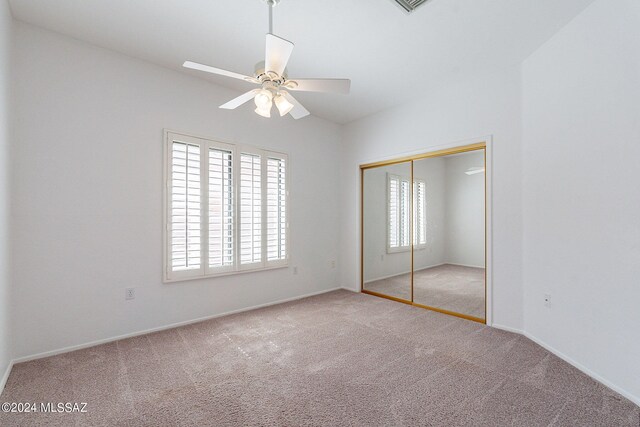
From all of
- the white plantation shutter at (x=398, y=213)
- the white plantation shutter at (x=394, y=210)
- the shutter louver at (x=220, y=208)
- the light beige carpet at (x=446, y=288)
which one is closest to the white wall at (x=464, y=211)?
the light beige carpet at (x=446, y=288)

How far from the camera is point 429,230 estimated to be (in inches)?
157

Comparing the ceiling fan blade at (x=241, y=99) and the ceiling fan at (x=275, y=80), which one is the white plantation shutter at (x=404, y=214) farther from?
the ceiling fan blade at (x=241, y=99)

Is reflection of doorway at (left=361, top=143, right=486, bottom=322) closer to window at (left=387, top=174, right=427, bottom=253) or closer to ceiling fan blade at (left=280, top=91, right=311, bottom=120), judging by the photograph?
window at (left=387, top=174, right=427, bottom=253)

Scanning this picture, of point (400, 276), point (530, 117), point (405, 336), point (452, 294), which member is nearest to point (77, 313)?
point (405, 336)

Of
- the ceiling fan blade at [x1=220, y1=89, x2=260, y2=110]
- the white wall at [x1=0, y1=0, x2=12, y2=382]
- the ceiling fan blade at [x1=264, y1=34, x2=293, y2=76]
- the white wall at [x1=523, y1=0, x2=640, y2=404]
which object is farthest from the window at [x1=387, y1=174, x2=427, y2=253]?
the white wall at [x1=0, y1=0, x2=12, y2=382]

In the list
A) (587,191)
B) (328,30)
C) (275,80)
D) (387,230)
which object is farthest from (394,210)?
(275,80)

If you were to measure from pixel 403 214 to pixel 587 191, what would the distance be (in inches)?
83.8

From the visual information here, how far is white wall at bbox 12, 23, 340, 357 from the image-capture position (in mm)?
2441

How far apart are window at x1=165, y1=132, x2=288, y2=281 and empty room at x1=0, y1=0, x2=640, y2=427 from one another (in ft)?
0.09

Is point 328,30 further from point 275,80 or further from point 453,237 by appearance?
point 453,237

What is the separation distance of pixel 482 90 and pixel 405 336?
2.88 meters

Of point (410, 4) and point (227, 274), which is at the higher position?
point (410, 4)

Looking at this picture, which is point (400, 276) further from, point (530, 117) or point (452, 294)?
point (530, 117)

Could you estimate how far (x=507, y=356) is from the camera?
8.18 ft
